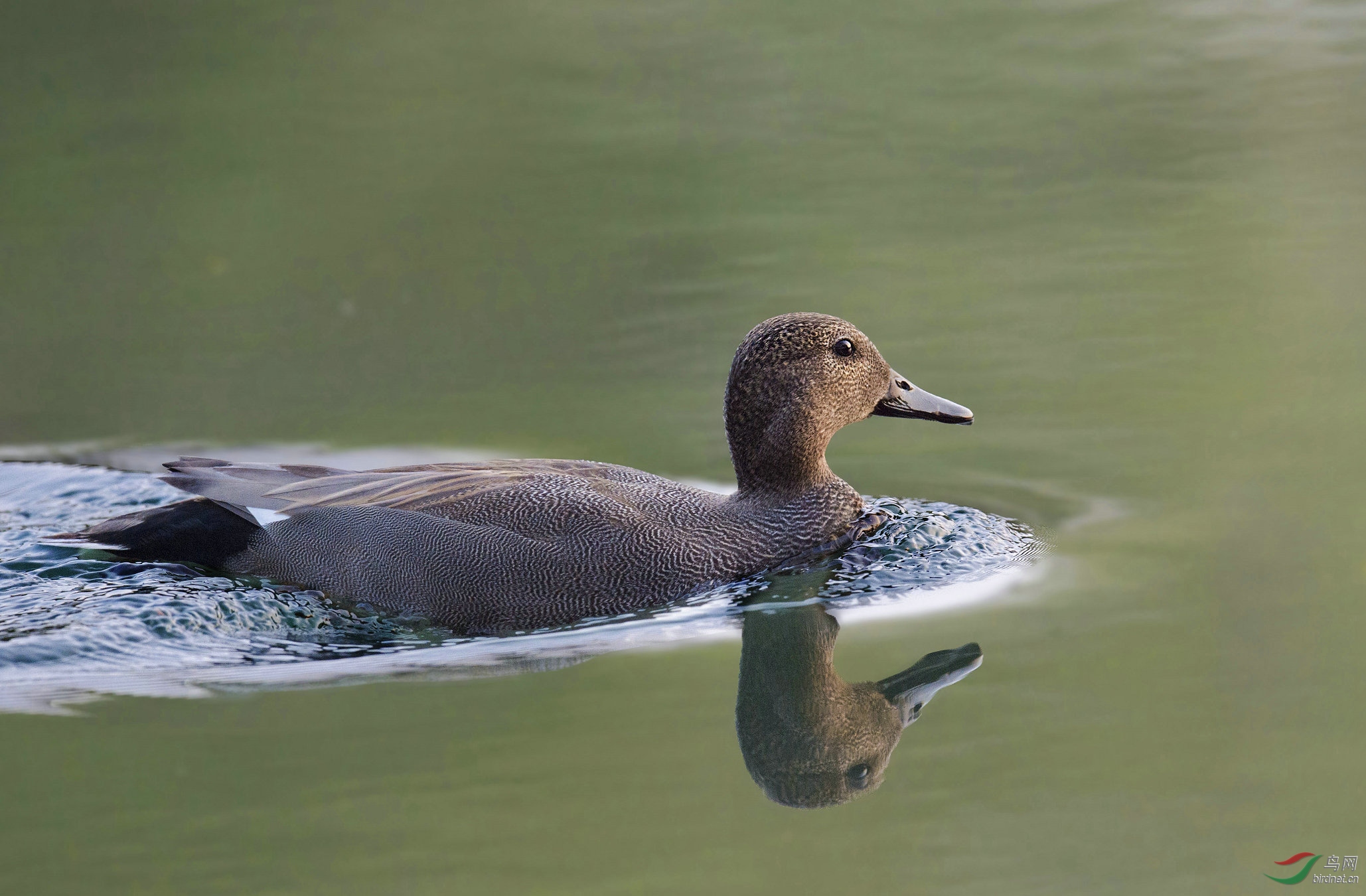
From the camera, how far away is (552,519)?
18.3ft

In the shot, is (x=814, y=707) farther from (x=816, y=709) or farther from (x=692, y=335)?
(x=692, y=335)

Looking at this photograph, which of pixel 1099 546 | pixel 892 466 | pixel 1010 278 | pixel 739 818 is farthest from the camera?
pixel 1010 278

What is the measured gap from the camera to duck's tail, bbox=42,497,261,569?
587 centimetres

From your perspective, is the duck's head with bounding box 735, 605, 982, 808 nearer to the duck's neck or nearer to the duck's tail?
the duck's neck

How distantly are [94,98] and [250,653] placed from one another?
8540mm

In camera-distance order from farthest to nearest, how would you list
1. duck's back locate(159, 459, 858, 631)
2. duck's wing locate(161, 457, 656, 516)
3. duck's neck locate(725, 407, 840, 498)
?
duck's neck locate(725, 407, 840, 498)
duck's wing locate(161, 457, 656, 516)
duck's back locate(159, 459, 858, 631)

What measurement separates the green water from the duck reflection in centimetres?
9

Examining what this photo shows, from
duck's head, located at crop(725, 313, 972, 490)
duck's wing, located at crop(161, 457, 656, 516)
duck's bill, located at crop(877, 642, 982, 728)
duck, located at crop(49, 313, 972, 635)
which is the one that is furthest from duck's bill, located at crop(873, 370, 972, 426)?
duck's bill, located at crop(877, 642, 982, 728)

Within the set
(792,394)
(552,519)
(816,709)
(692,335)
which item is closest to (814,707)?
(816,709)

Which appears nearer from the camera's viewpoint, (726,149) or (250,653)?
(250,653)

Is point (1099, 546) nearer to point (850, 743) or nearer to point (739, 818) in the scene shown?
point (850, 743)

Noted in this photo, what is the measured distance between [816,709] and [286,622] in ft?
6.91

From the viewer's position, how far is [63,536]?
19.6ft

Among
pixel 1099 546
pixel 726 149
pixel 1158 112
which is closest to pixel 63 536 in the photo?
pixel 1099 546
